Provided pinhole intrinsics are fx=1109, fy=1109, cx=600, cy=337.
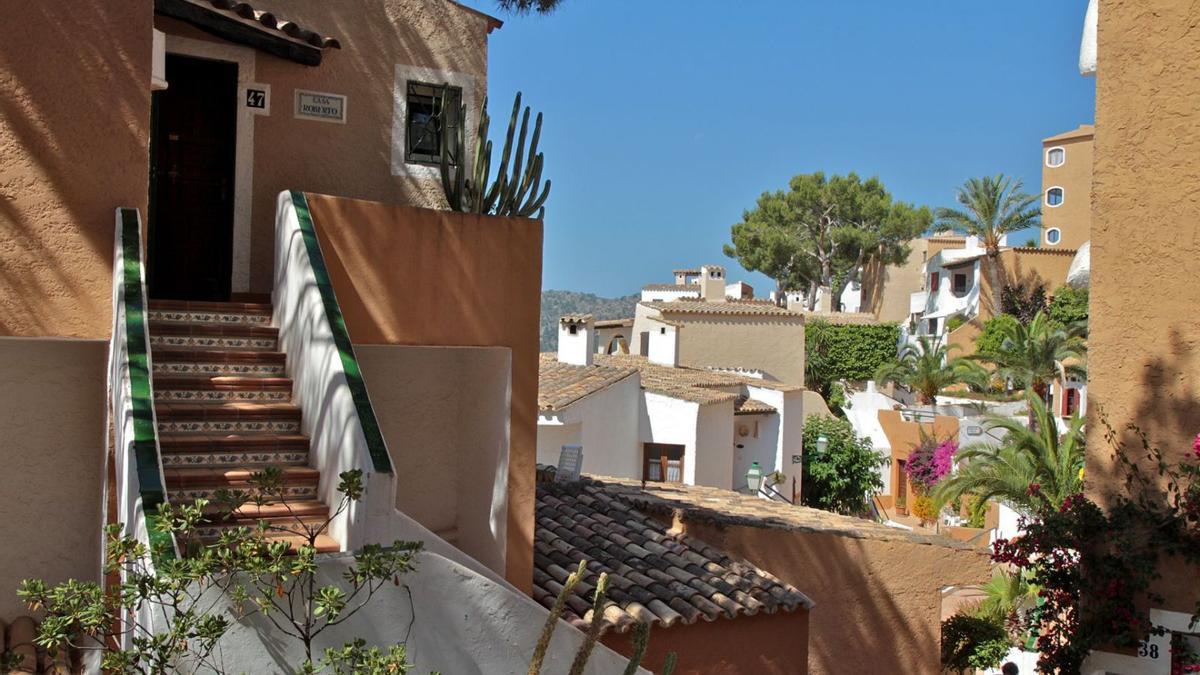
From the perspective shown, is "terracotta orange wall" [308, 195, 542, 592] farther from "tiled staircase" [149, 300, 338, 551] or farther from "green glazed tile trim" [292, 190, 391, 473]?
"tiled staircase" [149, 300, 338, 551]

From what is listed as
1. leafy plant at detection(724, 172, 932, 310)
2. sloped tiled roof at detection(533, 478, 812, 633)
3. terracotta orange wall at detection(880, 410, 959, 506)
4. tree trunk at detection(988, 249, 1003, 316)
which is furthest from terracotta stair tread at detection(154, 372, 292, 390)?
leafy plant at detection(724, 172, 932, 310)

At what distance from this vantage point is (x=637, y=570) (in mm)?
10477

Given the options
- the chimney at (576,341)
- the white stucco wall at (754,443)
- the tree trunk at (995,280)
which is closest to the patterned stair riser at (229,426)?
the chimney at (576,341)

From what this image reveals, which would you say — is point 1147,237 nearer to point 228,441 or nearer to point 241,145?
point 228,441

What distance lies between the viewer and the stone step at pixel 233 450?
279 inches

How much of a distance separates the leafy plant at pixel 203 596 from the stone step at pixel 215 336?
272cm

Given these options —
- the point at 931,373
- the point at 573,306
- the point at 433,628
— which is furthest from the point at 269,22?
the point at 573,306

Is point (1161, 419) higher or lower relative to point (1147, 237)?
lower

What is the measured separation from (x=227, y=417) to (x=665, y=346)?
93.5 ft

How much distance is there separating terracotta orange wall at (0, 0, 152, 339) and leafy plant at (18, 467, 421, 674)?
235cm

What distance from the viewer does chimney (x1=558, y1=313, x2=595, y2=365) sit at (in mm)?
27078

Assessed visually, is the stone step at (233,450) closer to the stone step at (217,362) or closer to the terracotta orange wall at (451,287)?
the stone step at (217,362)

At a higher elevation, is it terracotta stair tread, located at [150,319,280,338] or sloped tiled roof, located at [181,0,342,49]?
sloped tiled roof, located at [181,0,342,49]

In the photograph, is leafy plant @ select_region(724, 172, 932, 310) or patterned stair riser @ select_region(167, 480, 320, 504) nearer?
patterned stair riser @ select_region(167, 480, 320, 504)
